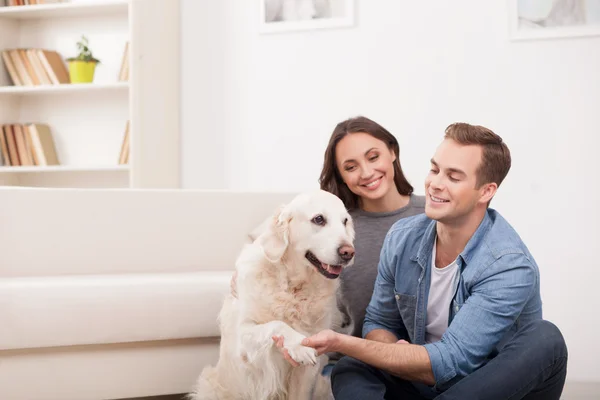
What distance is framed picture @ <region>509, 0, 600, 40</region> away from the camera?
398cm

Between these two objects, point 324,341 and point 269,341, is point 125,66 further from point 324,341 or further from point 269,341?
point 324,341

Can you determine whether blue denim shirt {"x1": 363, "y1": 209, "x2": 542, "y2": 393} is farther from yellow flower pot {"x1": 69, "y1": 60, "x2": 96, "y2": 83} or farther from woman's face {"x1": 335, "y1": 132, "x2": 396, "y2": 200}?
yellow flower pot {"x1": 69, "y1": 60, "x2": 96, "y2": 83}

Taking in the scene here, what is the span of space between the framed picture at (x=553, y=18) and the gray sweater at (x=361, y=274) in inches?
83.4

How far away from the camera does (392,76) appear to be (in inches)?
171

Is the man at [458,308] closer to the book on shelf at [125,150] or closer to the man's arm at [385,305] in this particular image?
the man's arm at [385,305]

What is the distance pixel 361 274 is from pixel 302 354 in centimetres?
66

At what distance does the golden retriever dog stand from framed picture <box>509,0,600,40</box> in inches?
99.1

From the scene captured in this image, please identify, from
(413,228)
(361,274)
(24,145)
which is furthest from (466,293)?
(24,145)

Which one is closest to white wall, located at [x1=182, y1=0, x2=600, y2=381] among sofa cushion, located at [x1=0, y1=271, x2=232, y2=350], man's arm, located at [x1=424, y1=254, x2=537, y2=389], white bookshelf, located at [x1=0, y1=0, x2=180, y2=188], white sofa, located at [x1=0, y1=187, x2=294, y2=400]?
white bookshelf, located at [x1=0, y1=0, x2=180, y2=188]

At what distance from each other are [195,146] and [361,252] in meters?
2.54

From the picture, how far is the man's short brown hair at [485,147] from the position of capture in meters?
1.91

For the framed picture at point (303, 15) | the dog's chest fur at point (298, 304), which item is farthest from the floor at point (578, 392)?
the framed picture at point (303, 15)

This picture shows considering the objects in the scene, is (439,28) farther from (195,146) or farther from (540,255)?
(195,146)

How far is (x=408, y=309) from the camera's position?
2.04 m
